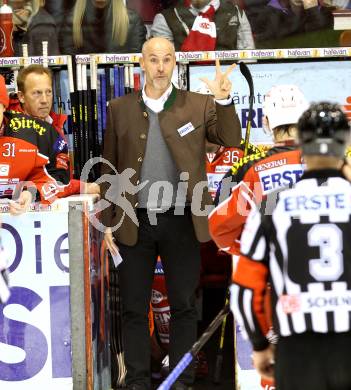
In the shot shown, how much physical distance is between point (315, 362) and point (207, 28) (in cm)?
414

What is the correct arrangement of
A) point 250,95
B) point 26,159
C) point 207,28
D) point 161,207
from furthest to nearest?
point 207,28 < point 250,95 < point 26,159 < point 161,207

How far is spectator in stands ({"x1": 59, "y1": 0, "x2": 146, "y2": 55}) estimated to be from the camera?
7.18 metres

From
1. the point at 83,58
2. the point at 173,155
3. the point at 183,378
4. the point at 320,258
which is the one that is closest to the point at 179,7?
the point at 83,58

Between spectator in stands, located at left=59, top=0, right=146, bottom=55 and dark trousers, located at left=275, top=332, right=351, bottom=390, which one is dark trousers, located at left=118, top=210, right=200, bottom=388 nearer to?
dark trousers, located at left=275, top=332, right=351, bottom=390

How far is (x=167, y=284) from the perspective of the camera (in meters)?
5.27

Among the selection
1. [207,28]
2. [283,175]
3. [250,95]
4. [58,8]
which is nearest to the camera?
[283,175]

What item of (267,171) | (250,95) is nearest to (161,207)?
(267,171)

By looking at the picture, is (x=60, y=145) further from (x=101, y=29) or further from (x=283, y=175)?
(x=101, y=29)

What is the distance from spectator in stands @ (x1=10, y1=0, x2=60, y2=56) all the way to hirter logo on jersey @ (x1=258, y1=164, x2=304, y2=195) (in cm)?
327

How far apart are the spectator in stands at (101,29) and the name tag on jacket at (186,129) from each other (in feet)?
6.58

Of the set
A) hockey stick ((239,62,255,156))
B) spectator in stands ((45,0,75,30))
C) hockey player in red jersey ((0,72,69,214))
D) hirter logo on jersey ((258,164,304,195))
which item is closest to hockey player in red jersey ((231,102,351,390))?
hirter logo on jersey ((258,164,304,195))

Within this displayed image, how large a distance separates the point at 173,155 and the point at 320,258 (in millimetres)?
2031

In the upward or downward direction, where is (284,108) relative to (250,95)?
downward

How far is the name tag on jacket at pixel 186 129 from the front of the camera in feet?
17.2
